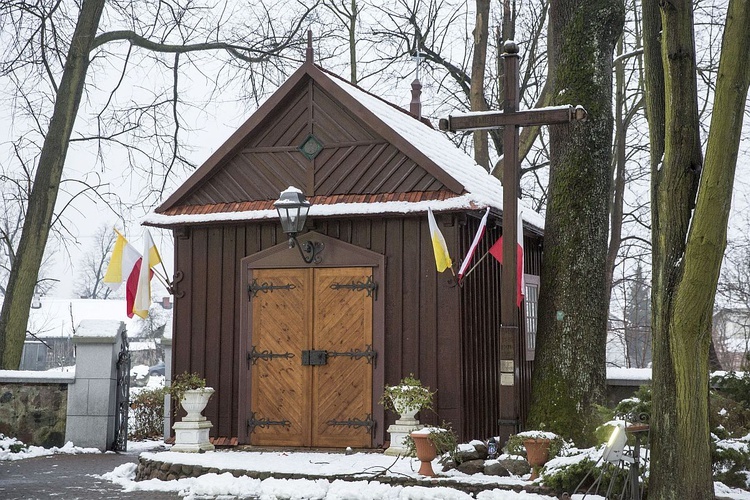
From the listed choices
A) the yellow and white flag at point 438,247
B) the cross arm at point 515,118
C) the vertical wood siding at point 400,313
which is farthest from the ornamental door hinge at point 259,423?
the cross arm at point 515,118

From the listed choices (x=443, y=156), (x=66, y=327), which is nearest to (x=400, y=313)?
(x=443, y=156)

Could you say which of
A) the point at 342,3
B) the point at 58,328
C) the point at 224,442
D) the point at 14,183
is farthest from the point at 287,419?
the point at 58,328

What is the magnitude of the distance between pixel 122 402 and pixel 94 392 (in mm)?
478

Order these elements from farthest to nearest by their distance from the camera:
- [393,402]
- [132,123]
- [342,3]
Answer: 1. [342,3]
2. [132,123]
3. [393,402]

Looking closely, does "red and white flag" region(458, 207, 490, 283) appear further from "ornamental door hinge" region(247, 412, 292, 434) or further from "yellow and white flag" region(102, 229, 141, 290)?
"yellow and white flag" region(102, 229, 141, 290)

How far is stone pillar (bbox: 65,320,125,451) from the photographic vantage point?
1498cm

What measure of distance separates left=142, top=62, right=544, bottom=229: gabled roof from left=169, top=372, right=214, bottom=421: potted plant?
210cm

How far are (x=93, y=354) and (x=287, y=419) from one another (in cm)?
395

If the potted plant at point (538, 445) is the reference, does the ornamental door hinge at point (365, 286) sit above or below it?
above

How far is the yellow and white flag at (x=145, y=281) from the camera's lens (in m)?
13.1

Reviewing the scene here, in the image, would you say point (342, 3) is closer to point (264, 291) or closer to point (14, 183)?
point (14, 183)

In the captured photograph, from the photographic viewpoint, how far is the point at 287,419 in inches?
504

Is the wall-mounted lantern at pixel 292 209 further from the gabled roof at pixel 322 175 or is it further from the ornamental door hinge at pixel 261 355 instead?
the ornamental door hinge at pixel 261 355

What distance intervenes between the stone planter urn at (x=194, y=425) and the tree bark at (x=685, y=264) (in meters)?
5.91
